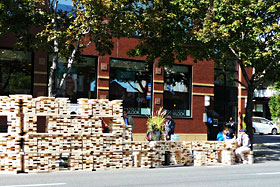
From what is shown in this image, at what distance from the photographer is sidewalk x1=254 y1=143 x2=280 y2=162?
2086cm

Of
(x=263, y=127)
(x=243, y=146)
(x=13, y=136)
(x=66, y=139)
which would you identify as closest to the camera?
(x=13, y=136)

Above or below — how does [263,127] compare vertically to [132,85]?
below

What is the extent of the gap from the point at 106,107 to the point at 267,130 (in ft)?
102

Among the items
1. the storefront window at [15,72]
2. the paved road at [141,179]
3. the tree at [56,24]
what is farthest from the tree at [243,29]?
the storefront window at [15,72]

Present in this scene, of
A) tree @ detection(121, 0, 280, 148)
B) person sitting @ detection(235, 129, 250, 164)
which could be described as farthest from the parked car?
person sitting @ detection(235, 129, 250, 164)

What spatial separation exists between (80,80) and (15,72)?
3.50 meters

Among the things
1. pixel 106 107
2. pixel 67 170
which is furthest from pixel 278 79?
pixel 67 170

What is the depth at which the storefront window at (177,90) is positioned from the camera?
1111 inches

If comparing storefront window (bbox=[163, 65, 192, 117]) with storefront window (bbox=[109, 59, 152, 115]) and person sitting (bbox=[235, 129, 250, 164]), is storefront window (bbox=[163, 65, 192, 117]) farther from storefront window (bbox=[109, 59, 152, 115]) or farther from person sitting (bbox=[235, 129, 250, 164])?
person sitting (bbox=[235, 129, 250, 164])

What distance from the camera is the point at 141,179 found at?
1187 centimetres

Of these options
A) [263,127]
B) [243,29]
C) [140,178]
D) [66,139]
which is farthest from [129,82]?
[263,127]

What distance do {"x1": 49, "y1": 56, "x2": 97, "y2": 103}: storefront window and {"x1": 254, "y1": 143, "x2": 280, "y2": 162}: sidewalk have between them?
9.06 metres

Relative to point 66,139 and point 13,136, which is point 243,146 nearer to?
point 66,139

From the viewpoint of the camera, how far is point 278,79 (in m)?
23.3
